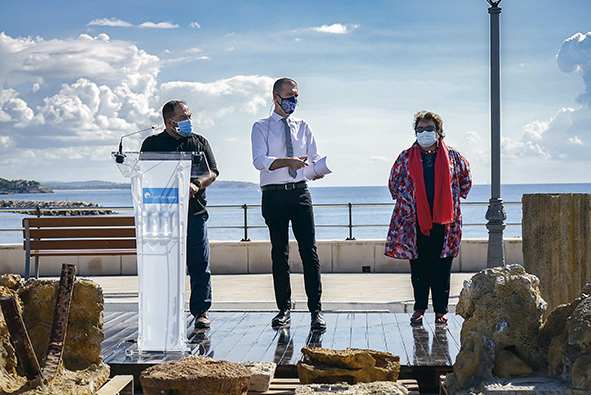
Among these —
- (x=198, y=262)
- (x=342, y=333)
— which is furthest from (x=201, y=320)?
(x=342, y=333)

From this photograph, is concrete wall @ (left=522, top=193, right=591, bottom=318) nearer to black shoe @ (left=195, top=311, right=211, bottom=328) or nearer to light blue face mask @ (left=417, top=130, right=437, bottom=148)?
light blue face mask @ (left=417, top=130, right=437, bottom=148)

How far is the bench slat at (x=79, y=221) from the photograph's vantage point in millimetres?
8898

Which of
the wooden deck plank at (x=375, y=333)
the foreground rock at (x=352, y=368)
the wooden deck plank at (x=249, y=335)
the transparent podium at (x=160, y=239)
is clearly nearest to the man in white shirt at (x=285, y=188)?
the wooden deck plank at (x=249, y=335)

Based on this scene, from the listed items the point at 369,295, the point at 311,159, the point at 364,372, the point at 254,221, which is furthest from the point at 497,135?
the point at 254,221

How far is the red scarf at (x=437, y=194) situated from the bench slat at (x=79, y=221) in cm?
522

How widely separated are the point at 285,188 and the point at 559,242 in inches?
78.1

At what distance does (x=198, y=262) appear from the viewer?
4.82 meters

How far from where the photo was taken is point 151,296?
149 inches

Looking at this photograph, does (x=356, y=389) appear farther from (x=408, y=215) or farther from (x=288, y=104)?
(x=288, y=104)

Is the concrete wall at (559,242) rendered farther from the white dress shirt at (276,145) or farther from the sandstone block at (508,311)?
the white dress shirt at (276,145)

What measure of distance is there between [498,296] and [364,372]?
82 centimetres

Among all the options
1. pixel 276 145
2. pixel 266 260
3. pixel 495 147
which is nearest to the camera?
pixel 276 145

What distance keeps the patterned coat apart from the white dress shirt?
70cm

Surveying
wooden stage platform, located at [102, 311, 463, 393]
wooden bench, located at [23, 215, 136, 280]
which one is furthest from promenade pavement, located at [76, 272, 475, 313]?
wooden stage platform, located at [102, 311, 463, 393]
